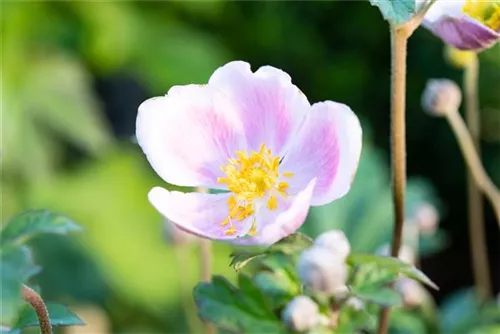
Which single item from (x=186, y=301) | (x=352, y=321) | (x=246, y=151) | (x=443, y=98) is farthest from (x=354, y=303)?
(x=186, y=301)

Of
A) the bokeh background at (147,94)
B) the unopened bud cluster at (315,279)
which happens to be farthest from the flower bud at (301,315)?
the bokeh background at (147,94)

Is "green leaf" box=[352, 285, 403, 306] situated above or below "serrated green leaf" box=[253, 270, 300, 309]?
above

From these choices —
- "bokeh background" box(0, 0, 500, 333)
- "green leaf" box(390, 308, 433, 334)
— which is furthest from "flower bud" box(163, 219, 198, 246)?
"bokeh background" box(0, 0, 500, 333)

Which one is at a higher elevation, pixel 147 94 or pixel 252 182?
pixel 252 182

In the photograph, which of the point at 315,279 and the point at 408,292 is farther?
the point at 408,292

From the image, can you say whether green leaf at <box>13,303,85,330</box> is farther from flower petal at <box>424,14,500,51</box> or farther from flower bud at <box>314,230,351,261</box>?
flower petal at <box>424,14,500,51</box>

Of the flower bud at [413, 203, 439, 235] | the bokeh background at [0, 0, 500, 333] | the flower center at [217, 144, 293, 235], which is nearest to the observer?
the flower center at [217, 144, 293, 235]

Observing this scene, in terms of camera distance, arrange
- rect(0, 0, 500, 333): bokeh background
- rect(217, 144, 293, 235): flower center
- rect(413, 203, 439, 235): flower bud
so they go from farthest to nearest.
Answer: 1. rect(0, 0, 500, 333): bokeh background
2. rect(413, 203, 439, 235): flower bud
3. rect(217, 144, 293, 235): flower center

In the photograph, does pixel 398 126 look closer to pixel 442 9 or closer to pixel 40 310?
pixel 442 9

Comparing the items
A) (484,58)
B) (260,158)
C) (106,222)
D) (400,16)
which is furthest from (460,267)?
(400,16)
